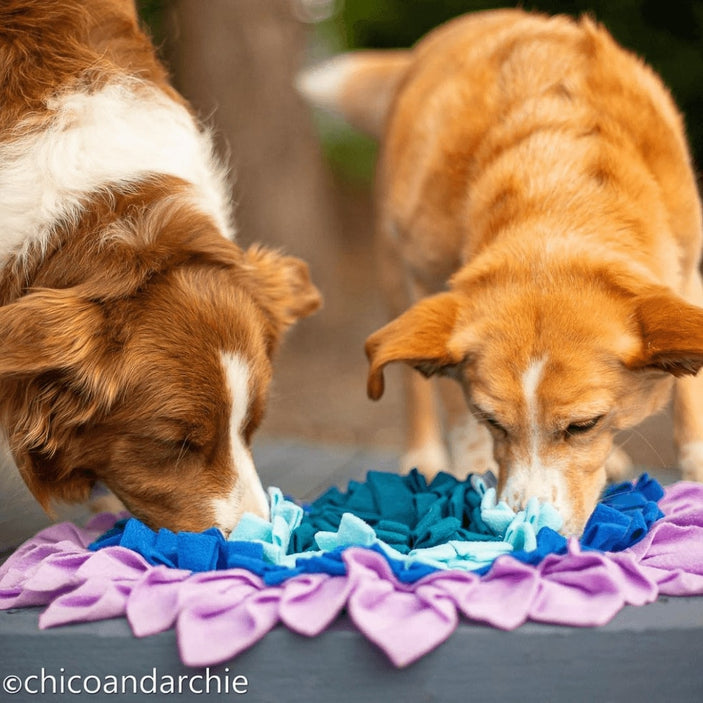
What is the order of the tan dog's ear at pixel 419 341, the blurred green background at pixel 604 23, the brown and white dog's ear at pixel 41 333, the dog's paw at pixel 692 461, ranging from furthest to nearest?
the blurred green background at pixel 604 23 → the dog's paw at pixel 692 461 → the tan dog's ear at pixel 419 341 → the brown and white dog's ear at pixel 41 333

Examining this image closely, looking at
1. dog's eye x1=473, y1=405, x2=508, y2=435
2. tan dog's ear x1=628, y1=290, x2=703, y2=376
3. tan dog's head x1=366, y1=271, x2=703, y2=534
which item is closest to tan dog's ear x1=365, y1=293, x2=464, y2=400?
tan dog's head x1=366, y1=271, x2=703, y2=534

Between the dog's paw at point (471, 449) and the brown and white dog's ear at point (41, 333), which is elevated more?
the brown and white dog's ear at point (41, 333)

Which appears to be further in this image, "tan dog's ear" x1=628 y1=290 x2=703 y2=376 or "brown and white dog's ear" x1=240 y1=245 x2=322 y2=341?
"brown and white dog's ear" x1=240 y1=245 x2=322 y2=341

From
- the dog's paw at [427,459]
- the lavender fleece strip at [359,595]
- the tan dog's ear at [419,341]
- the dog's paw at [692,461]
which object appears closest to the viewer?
the lavender fleece strip at [359,595]

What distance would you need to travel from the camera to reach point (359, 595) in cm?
206

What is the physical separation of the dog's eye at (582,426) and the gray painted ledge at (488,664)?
2.49 ft

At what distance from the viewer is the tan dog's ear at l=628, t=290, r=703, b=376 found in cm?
264

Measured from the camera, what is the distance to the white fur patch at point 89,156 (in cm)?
253

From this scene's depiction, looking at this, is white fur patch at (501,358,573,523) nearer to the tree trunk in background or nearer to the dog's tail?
the dog's tail

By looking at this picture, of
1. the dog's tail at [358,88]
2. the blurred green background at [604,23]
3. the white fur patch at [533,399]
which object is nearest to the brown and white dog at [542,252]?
the white fur patch at [533,399]

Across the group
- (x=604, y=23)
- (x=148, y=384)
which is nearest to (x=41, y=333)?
(x=148, y=384)

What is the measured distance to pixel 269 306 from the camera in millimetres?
2873

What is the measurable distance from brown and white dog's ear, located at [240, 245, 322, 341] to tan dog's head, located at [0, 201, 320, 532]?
18 centimetres

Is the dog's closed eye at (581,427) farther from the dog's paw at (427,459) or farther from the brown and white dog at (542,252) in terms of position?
the dog's paw at (427,459)
